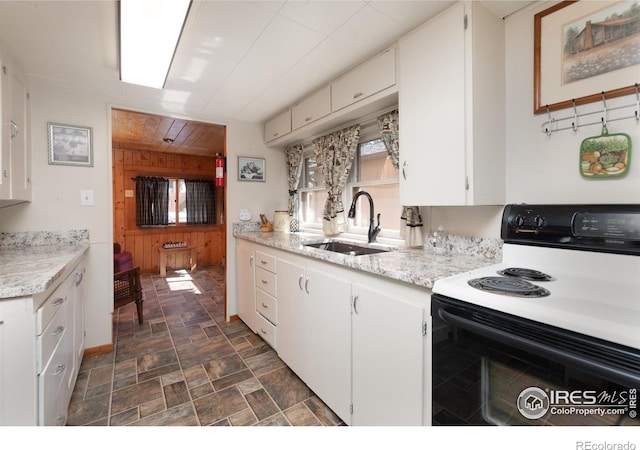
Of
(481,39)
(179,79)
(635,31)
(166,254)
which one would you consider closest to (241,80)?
(179,79)

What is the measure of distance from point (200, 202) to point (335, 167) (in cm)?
428

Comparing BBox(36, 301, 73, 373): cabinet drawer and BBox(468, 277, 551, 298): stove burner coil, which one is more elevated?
BBox(468, 277, 551, 298): stove burner coil

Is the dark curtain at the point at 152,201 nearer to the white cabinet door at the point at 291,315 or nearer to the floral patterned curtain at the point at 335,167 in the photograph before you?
the floral patterned curtain at the point at 335,167

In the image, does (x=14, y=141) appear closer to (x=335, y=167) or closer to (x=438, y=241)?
(x=335, y=167)

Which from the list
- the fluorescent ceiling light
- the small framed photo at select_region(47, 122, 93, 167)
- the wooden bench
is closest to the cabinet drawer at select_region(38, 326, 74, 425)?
the small framed photo at select_region(47, 122, 93, 167)

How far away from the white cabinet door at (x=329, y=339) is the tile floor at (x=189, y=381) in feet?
0.45

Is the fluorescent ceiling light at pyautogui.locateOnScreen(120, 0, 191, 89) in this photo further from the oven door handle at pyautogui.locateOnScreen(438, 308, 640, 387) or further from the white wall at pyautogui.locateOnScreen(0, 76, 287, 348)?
the oven door handle at pyautogui.locateOnScreen(438, 308, 640, 387)

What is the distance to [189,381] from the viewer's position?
2068 mm

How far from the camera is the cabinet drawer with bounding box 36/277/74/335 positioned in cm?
117

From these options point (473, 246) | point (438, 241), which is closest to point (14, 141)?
point (438, 241)

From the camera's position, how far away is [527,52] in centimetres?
143

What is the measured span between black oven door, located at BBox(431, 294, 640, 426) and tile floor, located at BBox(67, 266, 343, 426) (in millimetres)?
990
